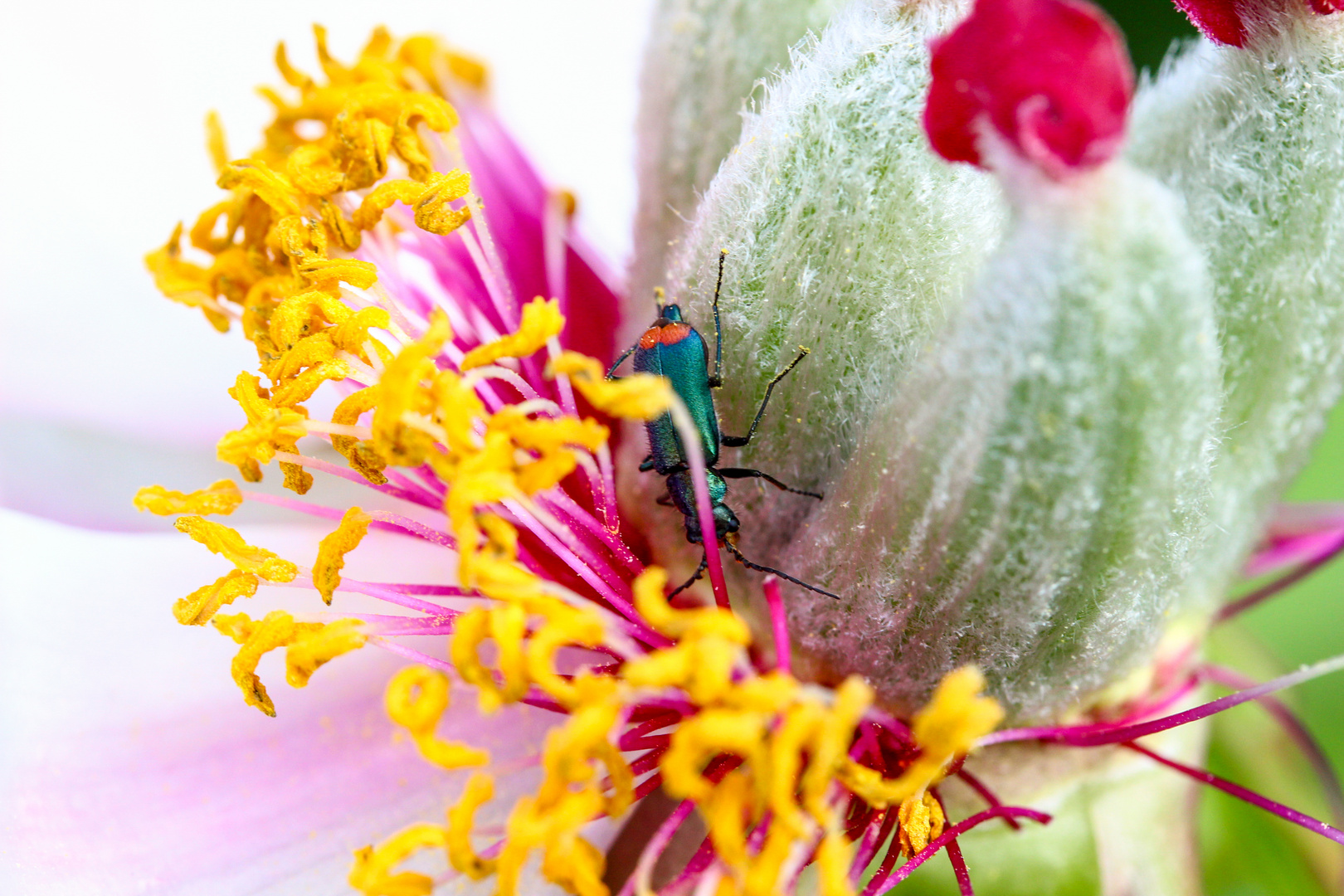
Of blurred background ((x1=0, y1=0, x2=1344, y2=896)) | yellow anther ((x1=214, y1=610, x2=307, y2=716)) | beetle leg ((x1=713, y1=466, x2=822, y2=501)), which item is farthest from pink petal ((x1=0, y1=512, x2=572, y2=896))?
beetle leg ((x1=713, y1=466, x2=822, y2=501))

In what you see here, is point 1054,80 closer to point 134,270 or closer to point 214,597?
point 214,597

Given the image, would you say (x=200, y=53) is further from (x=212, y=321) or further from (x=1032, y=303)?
(x=1032, y=303)

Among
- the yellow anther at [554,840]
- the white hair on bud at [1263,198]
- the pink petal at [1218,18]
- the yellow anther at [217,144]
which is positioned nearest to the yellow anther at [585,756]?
the yellow anther at [554,840]

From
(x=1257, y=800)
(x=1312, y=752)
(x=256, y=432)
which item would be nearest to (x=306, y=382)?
(x=256, y=432)

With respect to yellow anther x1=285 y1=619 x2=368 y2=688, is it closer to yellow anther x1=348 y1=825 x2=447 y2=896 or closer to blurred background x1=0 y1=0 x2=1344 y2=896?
yellow anther x1=348 y1=825 x2=447 y2=896

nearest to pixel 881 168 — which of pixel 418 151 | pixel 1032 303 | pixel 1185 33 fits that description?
pixel 1032 303

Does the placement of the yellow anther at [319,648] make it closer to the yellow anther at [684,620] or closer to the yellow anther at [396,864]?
the yellow anther at [396,864]

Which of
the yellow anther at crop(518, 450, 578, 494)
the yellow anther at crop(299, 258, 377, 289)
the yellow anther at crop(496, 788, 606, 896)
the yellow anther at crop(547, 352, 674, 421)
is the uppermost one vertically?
the yellow anther at crop(547, 352, 674, 421)
